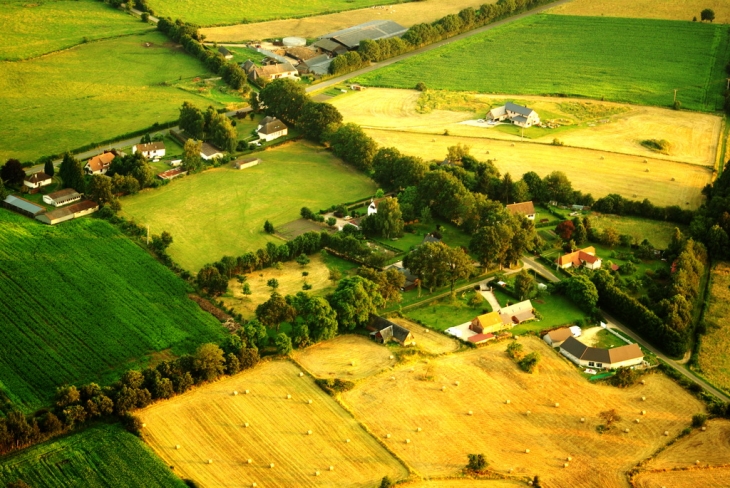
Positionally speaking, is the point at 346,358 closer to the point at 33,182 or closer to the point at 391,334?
the point at 391,334

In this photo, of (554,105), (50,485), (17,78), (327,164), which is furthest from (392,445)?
(17,78)

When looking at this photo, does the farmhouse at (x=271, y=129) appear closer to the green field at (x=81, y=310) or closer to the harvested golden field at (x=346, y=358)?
the green field at (x=81, y=310)

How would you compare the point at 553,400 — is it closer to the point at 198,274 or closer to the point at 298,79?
the point at 198,274

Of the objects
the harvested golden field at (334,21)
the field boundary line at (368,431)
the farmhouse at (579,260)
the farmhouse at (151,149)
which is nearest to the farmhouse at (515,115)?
the farmhouse at (579,260)

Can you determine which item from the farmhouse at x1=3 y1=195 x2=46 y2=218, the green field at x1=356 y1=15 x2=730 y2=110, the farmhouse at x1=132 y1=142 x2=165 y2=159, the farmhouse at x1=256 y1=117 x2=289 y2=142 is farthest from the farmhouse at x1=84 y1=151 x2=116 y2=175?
the green field at x1=356 y1=15 x2=730 y2=110

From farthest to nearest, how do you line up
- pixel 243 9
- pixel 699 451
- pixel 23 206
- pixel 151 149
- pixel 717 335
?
pixel 243 9 < pixel 151 149 < pixel 23 206 < pixel 717 335 < pixel 699 451

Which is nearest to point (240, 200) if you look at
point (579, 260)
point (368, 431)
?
point (579, 260)
